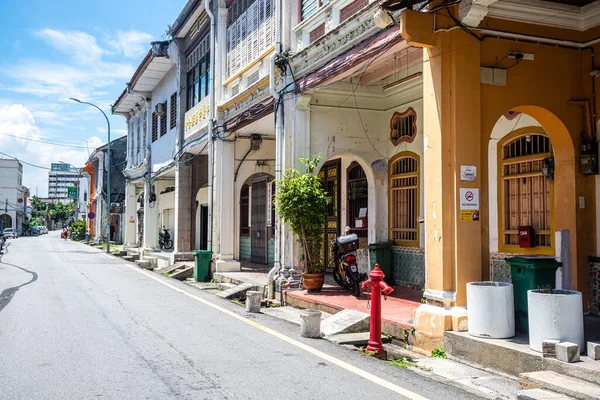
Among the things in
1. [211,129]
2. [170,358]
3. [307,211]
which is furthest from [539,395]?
[211,129]

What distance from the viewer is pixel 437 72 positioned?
7.63 meters

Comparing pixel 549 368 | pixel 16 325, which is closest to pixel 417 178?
pixel 549 368

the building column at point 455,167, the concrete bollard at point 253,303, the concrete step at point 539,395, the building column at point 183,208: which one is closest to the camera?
the concrete step at point 539,395

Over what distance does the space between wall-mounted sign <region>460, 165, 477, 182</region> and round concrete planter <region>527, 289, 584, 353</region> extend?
1941mm

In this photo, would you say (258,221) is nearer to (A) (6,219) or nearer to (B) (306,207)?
(B) (306,207)

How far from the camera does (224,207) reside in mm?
17156

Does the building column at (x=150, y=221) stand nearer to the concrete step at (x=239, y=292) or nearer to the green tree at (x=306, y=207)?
the concrete step at (x=239, y=292)

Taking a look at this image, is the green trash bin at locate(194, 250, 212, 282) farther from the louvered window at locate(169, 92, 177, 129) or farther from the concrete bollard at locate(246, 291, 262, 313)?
the louvered window at locate(169, 92, 177, 129)

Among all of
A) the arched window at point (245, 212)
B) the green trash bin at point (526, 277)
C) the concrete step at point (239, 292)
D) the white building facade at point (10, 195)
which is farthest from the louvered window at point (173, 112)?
the white building facade at point (10, 195)

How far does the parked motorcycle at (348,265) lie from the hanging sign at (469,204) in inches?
157

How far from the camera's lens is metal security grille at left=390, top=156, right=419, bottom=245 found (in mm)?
12359

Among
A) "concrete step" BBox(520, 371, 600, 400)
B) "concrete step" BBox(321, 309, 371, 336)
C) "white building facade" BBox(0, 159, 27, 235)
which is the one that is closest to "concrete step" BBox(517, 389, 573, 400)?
"concrete step" BBox(520, 371, 600, 400)

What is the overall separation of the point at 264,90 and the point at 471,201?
804cm

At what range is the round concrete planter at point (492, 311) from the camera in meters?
6.58
